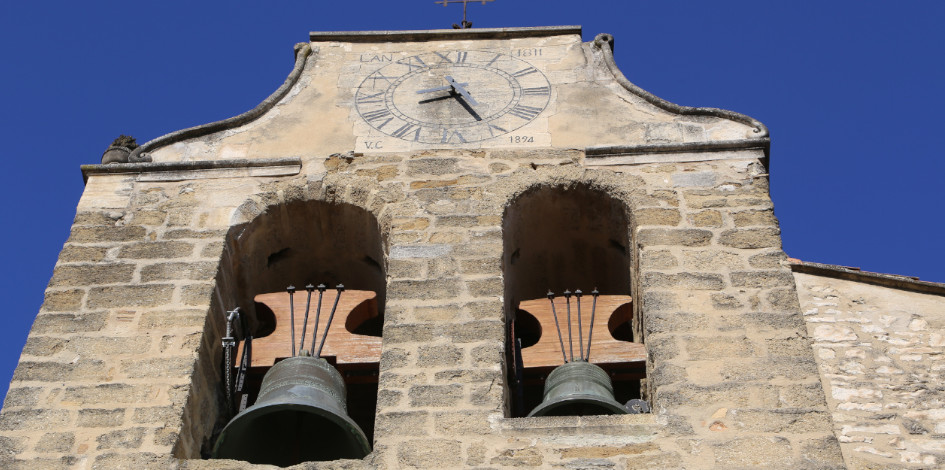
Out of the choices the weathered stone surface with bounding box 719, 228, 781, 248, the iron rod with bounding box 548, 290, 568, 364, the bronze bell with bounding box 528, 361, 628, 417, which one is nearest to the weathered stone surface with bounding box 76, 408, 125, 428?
the bronze bell with bounding box 528, 361, 628, 417

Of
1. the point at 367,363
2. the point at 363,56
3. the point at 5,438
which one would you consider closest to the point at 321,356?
the point at 367,363

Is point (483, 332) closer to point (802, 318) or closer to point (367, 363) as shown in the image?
point (367, 363)

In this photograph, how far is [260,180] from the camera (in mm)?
8453

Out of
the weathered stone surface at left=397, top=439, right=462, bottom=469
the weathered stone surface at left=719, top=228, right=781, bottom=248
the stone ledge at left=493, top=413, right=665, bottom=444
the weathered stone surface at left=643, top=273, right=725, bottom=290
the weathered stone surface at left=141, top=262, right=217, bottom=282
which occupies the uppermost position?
the weathered stone surface at left=719, top=228, right=781, bottom=248

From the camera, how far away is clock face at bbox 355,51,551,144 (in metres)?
8.84

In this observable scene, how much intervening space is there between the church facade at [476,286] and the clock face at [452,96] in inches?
0.7

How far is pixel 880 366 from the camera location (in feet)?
24.2

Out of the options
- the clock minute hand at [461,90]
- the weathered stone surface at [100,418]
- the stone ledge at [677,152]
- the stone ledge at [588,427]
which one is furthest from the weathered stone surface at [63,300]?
the stone ledge at [677,152]

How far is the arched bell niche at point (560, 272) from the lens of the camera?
7676 mm

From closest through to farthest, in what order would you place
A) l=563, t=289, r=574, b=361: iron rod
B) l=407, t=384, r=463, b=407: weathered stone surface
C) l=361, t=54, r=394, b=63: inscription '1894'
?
l=407, t=384, r=463, b=407: weathered stone surface, l=563, t=289, r=574, b=361: iron rod, l=361, t=54, r=394, b=63: inscription '1894'

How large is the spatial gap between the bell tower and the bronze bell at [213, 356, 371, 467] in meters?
0.01

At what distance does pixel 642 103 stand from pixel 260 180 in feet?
6.98

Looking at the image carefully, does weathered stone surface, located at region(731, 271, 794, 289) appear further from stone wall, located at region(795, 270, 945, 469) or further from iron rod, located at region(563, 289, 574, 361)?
iron rod, located at region(563, 289, 574, 361)

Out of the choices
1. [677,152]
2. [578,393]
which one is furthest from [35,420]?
[677,152]
